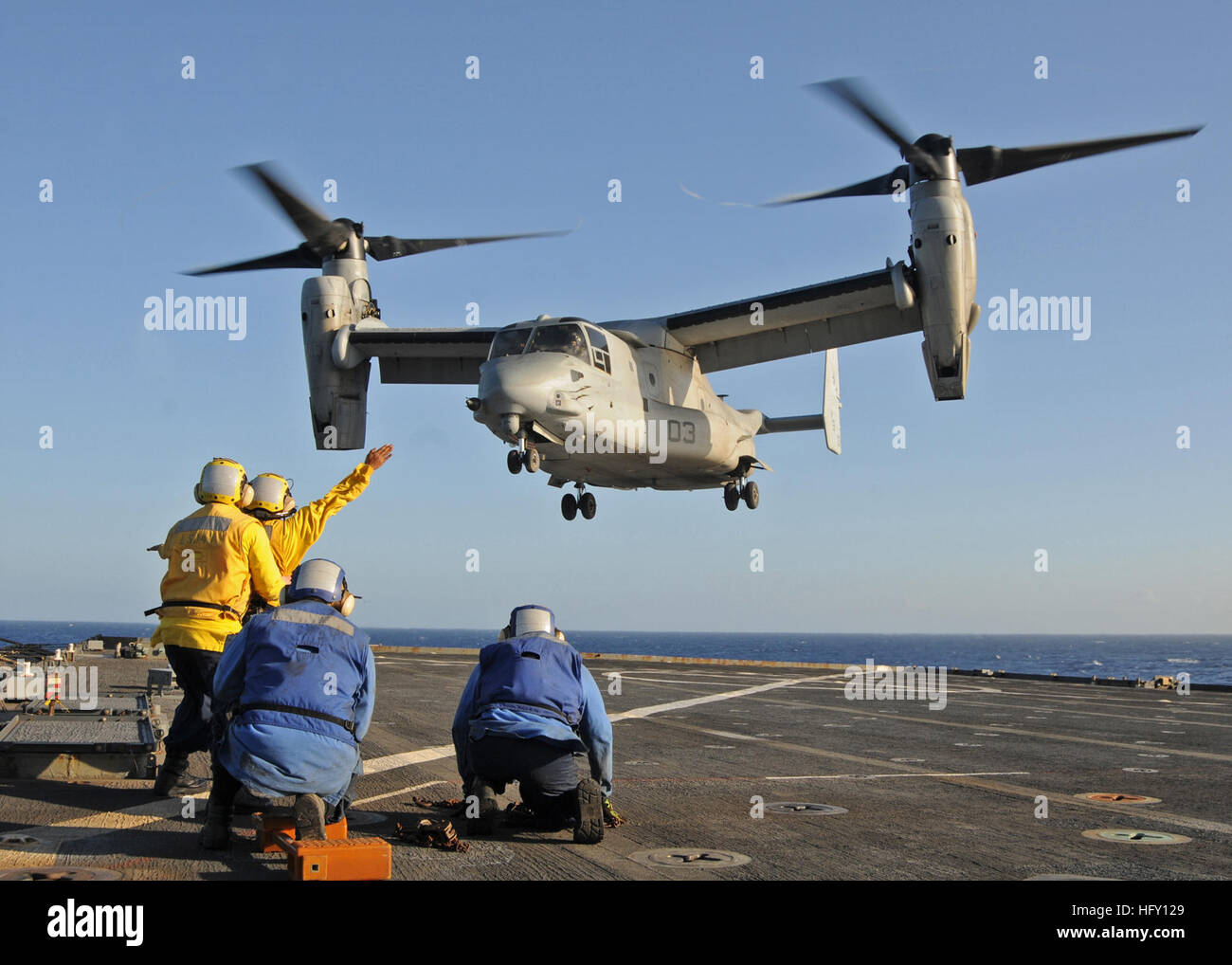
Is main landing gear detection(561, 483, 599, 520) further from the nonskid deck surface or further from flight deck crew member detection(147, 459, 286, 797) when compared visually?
flight deck crew member detection(147, 459, 286, 797)

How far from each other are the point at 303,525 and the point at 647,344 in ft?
57.9

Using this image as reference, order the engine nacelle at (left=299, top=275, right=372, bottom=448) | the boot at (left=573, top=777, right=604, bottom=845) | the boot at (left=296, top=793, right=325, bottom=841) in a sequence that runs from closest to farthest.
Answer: the boot at (left=296, top=793, right=325, bottom=841) < the boot at (left=573, top=777, right=604, bottom=845) < the engine nacelle at (left=299, top=275, right=372, bottom=448)

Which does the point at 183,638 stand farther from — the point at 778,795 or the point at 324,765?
the point at 778,795

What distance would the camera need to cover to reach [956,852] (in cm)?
617

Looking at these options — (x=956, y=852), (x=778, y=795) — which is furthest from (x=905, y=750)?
(x=956, y=852)

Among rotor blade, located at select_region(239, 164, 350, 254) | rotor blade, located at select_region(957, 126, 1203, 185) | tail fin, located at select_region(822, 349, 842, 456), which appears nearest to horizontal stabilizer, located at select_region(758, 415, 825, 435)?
tail fin, located at select_region(822, 349, 842, 456)

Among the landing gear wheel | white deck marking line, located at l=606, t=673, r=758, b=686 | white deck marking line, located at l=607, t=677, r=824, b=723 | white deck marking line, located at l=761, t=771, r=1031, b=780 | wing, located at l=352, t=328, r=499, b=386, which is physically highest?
wing, located at l=352, t=328, r=499, b=386

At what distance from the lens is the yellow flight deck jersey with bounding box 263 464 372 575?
27.1ft

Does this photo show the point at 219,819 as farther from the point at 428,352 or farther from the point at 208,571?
the point at 428,352

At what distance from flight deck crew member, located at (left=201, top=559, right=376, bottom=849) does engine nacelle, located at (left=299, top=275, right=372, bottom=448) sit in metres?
20.5

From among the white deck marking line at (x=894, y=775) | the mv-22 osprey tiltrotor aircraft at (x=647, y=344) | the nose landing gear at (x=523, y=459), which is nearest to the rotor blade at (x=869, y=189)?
the mv-22 osprey tiltrotor aircraft at (x=647, y=344)

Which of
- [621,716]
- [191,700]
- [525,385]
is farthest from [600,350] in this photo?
[191,700]

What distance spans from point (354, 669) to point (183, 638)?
7.01 feet

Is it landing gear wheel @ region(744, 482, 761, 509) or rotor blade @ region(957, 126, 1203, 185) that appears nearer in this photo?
rotor blade @ region(957, 126, 1203, 185)
